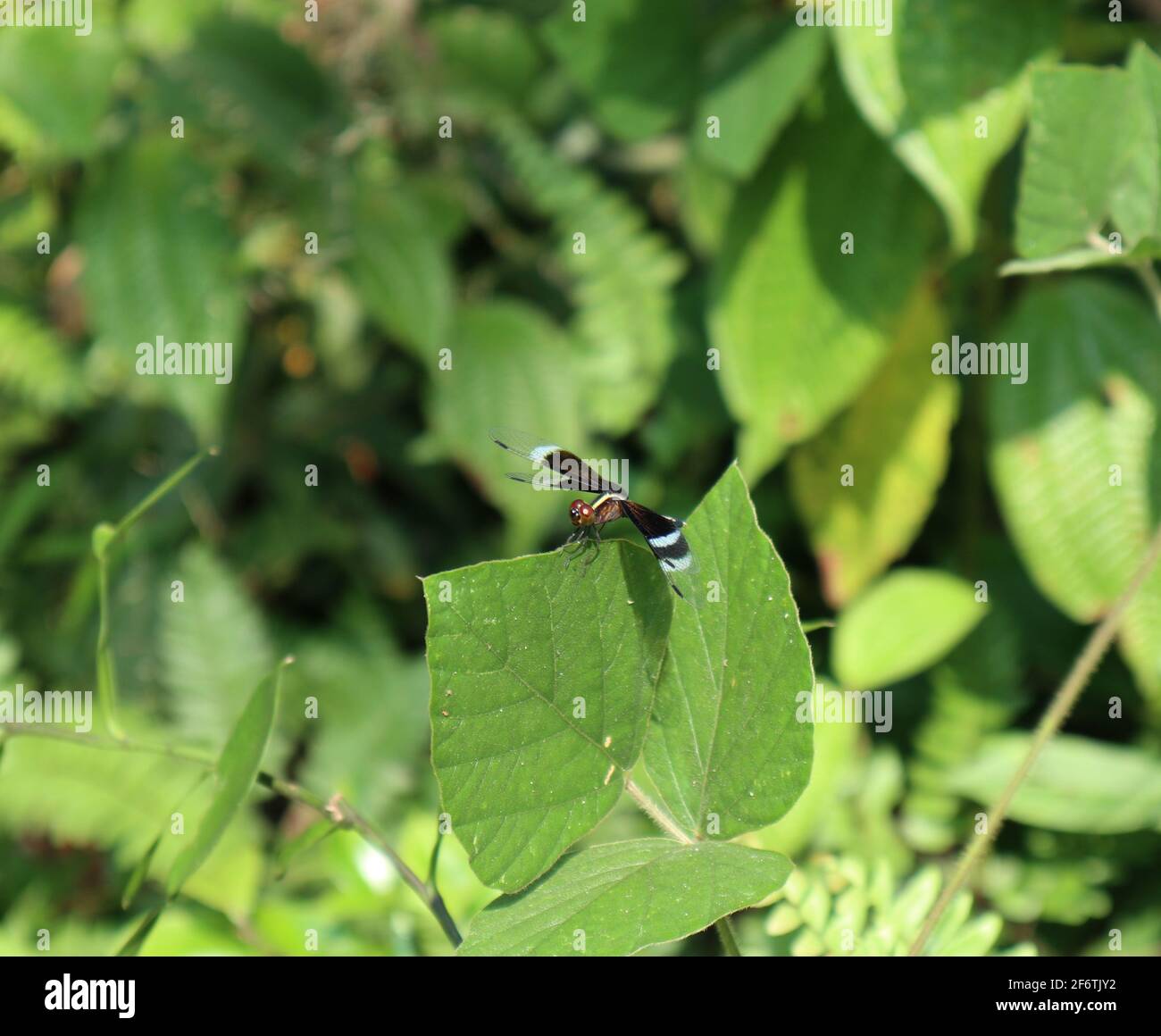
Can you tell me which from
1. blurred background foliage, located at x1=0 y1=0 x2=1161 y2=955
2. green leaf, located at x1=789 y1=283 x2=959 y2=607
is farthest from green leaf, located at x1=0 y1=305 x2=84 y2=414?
green leaf, located at x1=789 y1=283 x2=959 y2=607

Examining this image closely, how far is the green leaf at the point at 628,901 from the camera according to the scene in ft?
1.74

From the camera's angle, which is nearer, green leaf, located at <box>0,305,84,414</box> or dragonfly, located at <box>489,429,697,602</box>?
dragonfly, located at <box>489,429,697,602</box>

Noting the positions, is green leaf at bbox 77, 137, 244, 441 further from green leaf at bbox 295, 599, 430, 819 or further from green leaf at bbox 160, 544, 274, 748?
green leaf at bbox 295, 599, 430, 819

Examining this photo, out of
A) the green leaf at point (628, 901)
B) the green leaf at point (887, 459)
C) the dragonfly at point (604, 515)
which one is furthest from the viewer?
the green leaf at point (887, 459)

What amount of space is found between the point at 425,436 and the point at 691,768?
1747 mm

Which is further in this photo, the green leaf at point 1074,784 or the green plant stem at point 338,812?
the green leaf at point 1074,784

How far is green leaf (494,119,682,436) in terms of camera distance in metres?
2.17

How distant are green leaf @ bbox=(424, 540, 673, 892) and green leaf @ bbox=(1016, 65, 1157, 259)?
0.42 m

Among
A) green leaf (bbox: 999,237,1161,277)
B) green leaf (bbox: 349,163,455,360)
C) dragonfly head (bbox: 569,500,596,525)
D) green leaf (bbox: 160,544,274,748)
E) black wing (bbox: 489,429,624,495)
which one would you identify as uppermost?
green leaf (bbox: 349,163,455,360)

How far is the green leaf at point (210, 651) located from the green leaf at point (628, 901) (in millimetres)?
1578

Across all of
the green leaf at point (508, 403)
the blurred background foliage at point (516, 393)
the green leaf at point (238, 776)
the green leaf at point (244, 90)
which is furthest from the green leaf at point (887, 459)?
the green leaf at point (238, 776)

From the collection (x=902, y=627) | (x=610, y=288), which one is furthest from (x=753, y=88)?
(x=902, y=627)

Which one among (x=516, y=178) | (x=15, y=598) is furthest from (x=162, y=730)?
(x=516, y=178)

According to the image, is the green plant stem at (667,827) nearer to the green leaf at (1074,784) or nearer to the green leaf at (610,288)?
the green leaf at (1074,784)
